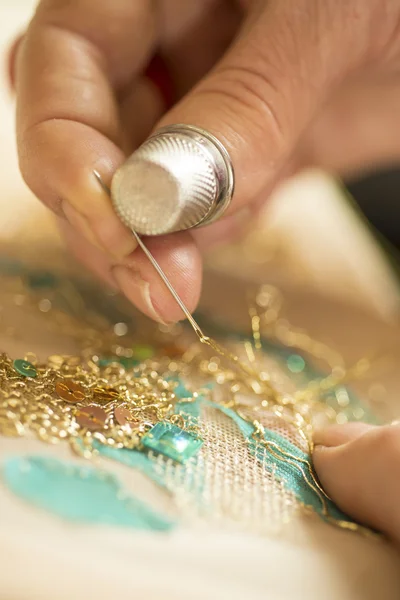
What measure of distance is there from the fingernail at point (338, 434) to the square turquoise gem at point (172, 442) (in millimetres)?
104

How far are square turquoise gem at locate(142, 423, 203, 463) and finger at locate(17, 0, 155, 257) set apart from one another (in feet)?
0.44

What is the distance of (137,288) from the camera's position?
18.4 inches

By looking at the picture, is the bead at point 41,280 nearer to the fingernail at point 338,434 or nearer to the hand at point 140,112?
the hand at point 140,112

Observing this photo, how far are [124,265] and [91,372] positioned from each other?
0.29 ft

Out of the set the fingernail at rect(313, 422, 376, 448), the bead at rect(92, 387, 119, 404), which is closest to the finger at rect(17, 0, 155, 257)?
the bead at rect(92, 387, 119, 404)

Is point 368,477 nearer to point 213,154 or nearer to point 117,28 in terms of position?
point 213,154

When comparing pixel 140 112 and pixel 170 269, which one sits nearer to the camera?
pixel 170 269

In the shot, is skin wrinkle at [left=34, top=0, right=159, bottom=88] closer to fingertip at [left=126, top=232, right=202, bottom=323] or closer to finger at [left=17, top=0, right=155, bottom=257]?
finger at [left=17, top=0, right=155, bottom=257]

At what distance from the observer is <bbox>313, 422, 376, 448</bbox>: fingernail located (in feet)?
1.48

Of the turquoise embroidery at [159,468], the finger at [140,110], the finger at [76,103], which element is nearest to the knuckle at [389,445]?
the turquoise embroidery at [159,468]

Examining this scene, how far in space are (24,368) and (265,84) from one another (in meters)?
0.29

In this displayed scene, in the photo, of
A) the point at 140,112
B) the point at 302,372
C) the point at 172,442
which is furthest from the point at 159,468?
the point at 140,112

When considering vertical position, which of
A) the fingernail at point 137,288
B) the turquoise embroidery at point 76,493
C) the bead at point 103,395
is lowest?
the turquoise embroidery at point 76,493

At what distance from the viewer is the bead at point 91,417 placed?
0.40 meters
